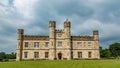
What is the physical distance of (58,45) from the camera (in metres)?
57.9

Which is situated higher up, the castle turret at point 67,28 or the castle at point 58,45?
the castle turret at point 67,28

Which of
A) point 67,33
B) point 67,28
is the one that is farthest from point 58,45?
point 67,28

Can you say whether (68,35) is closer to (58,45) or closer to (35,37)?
(58,45)

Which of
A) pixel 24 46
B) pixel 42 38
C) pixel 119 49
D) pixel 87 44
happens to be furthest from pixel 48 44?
pixel 119 49

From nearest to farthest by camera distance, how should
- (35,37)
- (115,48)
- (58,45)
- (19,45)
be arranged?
1. (58,45)
2. (19,45)
3. (35,37)
4. (115,48)

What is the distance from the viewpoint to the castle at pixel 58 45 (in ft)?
189

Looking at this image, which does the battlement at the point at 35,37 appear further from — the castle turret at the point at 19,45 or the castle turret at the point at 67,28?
the castle turret at the point at 67,28

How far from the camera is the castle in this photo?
189ft

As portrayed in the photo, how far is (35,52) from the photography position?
59.2 meters

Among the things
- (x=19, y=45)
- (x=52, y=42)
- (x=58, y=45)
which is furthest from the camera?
(x=19, y=45)

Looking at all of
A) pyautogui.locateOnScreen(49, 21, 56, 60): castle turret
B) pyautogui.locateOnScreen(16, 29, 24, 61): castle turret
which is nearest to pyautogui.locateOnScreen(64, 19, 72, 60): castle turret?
pyautogui.locateOnScreen(49, 21, 56, 60): castle turret

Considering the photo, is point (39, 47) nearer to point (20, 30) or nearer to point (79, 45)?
point (20, 30)

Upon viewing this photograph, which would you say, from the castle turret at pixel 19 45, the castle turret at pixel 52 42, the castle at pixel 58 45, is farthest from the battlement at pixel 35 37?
the castle turret at pixel 52 42

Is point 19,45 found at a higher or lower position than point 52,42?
lower
